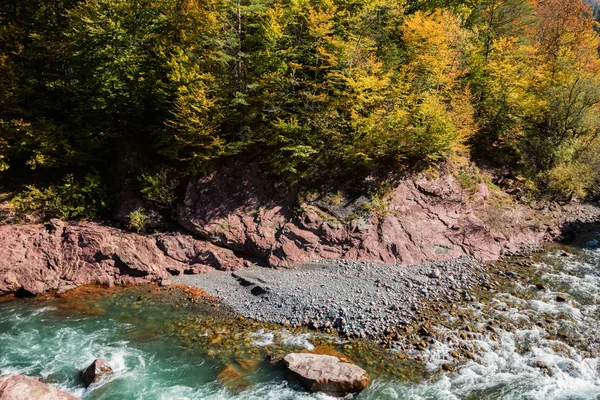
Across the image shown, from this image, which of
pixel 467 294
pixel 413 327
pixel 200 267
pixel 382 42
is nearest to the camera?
pixel 413 327

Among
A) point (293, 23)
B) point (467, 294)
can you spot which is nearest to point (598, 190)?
point (467, 294)

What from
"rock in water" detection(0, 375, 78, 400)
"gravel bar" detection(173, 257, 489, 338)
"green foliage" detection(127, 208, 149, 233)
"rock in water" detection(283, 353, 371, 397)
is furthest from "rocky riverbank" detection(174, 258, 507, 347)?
"rock in water" detection(0, 375, 78, 400)

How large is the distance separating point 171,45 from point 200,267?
11888mm

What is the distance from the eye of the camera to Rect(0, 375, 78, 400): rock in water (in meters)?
8.62

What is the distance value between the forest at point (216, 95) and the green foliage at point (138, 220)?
114 centimetres

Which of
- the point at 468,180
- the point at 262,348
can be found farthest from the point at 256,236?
the point at 468,180

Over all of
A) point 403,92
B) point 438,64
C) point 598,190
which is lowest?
point 598,190

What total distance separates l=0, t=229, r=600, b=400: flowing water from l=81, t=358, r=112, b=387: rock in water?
0.70 feet

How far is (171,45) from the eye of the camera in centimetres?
1880

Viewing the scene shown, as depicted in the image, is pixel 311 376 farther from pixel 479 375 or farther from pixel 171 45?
pixel 171 45

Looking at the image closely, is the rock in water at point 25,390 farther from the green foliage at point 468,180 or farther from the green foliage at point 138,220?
the green foliage at point 468,180

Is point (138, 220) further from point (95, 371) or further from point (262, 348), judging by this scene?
point (262, 348)

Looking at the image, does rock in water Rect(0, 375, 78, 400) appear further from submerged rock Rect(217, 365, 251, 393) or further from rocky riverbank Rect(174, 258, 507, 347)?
rocky riverbank Rect(174, 258, 507, 347)

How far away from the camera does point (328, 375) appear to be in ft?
34.1
